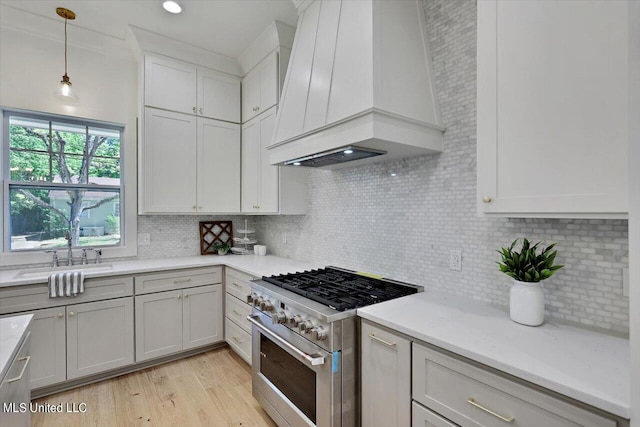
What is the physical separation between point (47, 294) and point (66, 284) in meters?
0.14

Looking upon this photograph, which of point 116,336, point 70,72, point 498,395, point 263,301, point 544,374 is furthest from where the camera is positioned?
point 70,72

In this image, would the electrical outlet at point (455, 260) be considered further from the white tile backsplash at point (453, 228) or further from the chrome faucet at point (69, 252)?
the chrome faucet at point (69, 252)

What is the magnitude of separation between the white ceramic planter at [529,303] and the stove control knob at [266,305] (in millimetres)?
1314

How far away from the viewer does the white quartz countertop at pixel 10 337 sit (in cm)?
101

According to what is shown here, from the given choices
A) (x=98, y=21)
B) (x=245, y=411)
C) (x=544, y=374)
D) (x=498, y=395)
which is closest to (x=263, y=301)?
(x=245, y=411)

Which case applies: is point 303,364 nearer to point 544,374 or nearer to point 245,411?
point 245,411

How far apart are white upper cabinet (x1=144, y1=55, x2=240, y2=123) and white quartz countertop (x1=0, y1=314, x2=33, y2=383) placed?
7.20 feet

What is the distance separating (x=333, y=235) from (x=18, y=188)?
9.25 ft

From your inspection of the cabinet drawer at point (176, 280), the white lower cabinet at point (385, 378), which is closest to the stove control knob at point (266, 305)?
the white lower cabinet at point (385, 378)

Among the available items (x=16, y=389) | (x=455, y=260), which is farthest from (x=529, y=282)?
(x=16, y=389)

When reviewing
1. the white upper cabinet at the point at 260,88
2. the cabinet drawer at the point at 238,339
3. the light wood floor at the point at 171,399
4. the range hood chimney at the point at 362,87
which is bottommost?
the light wood floor at the point at 171,399

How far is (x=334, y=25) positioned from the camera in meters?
1.86

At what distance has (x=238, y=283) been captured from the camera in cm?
275

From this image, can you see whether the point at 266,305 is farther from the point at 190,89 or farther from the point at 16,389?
the point at 190,89
